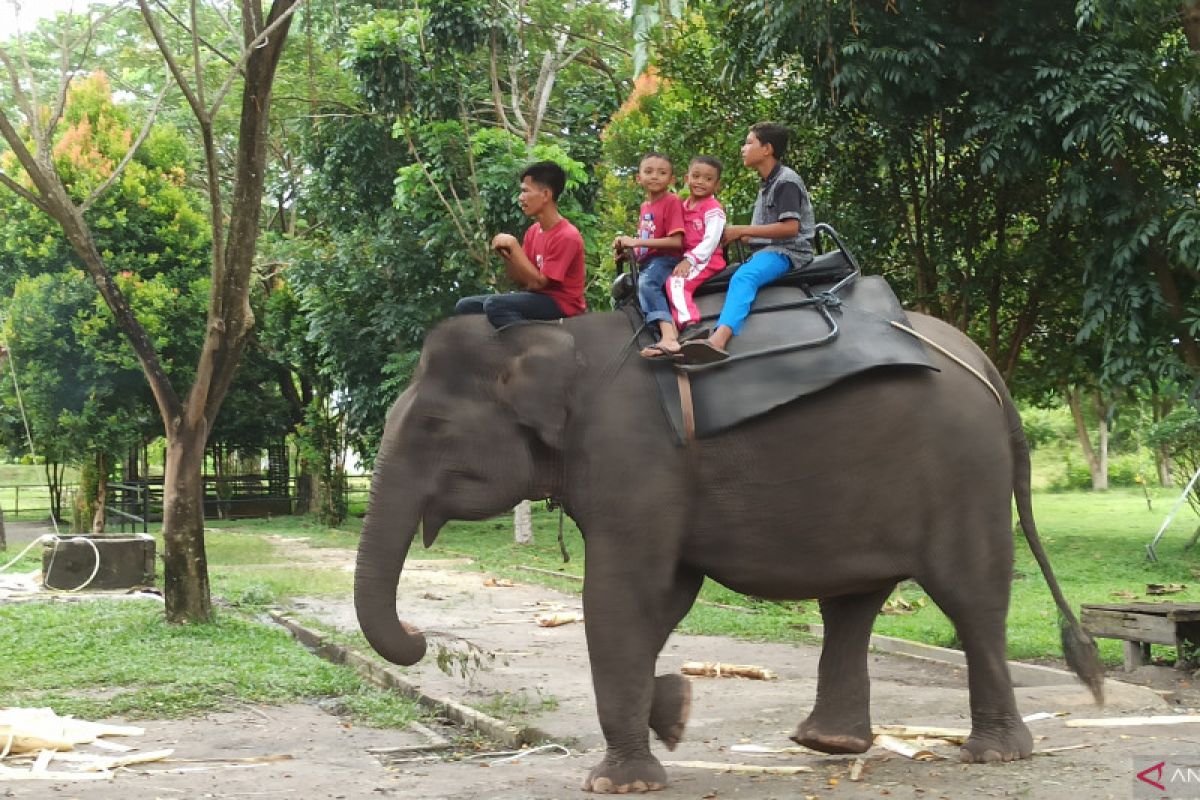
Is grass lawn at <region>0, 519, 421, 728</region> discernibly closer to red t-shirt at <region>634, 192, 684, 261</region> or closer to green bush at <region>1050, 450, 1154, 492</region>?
red t-shirt at <region>634, 192, 684, 261</region>

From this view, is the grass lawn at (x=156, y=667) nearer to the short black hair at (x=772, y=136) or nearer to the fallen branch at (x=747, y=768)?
the fallen branch at (x=747, y=768)

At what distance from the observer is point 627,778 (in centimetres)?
554

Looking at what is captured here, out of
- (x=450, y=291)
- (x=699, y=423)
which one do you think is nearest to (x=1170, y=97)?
(x=699, y=423)

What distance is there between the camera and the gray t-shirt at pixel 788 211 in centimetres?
615

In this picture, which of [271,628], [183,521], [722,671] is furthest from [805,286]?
[271,628]

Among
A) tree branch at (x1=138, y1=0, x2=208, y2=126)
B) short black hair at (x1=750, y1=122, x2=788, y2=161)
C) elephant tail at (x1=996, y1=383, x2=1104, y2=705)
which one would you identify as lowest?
elephant tail at (x1=996, y1=383, x2=1104, y2=705)

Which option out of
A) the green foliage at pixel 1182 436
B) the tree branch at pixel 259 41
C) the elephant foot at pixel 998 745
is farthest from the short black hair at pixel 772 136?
the green foliage at pixel 1182 436

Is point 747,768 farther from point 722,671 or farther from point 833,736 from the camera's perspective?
point 722,671

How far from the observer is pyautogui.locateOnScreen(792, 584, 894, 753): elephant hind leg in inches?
241

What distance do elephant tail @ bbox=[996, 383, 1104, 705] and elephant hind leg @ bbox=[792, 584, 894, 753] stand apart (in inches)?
33.2

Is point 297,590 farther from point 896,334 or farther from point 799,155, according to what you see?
point 896,334

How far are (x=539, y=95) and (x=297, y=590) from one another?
804cm

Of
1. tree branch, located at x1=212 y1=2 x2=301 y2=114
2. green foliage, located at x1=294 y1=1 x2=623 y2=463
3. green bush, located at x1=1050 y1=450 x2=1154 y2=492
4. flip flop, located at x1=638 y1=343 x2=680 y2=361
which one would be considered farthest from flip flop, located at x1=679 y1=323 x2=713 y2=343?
green bush, located at x1=1050 y1=450 x2=1154 y2=492

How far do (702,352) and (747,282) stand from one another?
523mm
